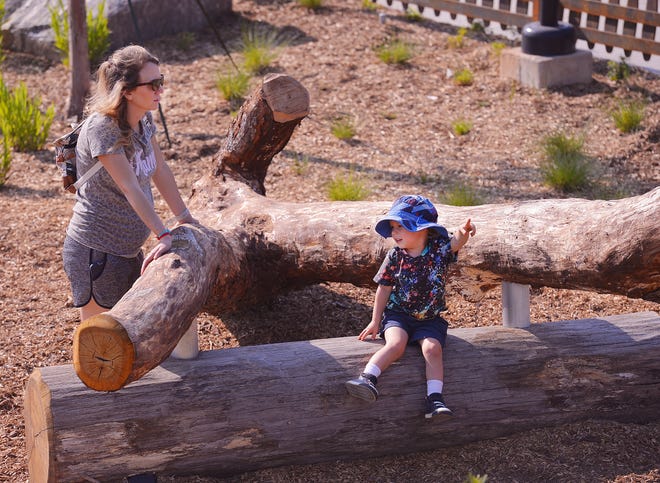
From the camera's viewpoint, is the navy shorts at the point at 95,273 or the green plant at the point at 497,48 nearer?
the navy shorts at the point at 95,273

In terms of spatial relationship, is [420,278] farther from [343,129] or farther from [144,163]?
[343,129]

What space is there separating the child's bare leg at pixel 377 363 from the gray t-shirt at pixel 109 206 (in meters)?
1.02

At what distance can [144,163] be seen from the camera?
3660 mm

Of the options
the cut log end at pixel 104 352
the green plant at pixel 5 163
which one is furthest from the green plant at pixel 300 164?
the cut log end at pixel 104 352

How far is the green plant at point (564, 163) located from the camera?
243 inches

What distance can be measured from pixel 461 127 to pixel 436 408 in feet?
13.5

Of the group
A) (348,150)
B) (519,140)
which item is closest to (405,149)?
(348,150)

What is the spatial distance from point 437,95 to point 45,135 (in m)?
3.20

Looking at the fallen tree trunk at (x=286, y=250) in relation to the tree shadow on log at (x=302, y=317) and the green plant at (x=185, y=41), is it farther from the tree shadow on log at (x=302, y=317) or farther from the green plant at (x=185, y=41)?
the green plant at (x=185, y=41)

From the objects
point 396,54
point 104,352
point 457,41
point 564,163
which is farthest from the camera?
point 457,41

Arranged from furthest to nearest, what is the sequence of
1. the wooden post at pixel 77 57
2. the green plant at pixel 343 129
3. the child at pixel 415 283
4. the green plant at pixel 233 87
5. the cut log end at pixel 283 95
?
the green plant at pixel 233 87 → the wooden post at pixel 77 57 → the green plant at pixel 343 129 → the cut log end at pixel 283 95 → the child at pixel 415 283

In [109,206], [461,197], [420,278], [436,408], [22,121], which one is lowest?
[436,408]

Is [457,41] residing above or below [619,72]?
above

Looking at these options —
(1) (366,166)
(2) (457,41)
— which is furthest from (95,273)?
(2) (457,41)
